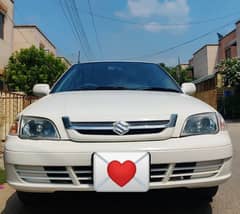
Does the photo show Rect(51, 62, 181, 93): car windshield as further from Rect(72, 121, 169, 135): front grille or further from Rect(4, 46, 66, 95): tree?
Rect(4, 46, 66, 95): tree

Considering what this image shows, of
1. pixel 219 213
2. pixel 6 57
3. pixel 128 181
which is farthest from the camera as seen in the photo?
pixel 6 57

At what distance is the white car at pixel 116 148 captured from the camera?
9.68 ft

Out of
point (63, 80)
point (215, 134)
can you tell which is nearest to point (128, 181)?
point (215, 134)

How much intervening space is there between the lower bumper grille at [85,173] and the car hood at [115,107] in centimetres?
37

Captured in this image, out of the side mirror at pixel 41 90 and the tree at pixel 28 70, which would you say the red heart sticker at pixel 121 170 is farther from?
the tree at pixel 28 70

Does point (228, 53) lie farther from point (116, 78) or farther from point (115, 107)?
point (115, 107)

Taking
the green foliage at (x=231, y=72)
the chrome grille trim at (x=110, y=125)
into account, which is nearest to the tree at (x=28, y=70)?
the green foliage at (x=231, y=72)

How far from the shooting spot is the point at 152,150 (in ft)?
9.74

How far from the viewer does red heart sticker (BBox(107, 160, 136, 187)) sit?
115 inches


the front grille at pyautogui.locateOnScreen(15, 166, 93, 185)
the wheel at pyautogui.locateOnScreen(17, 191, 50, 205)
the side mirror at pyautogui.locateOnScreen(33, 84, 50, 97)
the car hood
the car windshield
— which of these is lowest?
the wheel at pyautogui.locateOnScreen(17, 191, 50, 205)

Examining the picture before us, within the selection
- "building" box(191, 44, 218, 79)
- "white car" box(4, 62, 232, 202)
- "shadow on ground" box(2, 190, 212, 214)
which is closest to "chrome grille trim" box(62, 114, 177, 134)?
"white car" box(4, 62, 232, 202)

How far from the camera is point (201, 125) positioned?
3.25 metres

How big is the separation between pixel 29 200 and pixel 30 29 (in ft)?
90.3

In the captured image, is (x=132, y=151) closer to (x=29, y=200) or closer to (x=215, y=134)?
(x=215, y=134)
